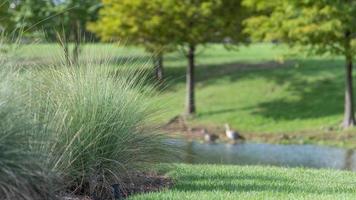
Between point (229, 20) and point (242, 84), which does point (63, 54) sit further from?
point (242, 84)

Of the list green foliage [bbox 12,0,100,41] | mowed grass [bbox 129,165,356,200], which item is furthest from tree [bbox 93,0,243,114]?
mowed grass [bbox 129,165,356,200]

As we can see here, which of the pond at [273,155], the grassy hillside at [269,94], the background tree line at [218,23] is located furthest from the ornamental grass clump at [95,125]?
the grassy hillside at [269,94]

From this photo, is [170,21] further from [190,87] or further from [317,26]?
[317,26]

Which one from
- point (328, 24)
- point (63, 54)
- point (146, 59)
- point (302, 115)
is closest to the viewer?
point (63, 54)

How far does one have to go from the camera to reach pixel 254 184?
8891 mm

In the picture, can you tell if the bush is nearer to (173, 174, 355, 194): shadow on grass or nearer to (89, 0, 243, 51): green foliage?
(173, 174, 355, 194): shadow on grass

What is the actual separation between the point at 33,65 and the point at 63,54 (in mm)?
505

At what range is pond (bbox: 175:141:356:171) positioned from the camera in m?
16.5

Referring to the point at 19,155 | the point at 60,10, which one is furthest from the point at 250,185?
the point at 60,10

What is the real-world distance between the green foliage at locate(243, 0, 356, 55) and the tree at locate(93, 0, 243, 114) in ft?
9.39

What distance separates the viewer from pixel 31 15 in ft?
95.4

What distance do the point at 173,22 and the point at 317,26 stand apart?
21.3ft

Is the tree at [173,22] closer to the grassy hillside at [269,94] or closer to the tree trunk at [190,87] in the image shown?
the tree trunk at [190,87]

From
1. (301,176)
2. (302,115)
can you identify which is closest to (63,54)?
(301,176)
